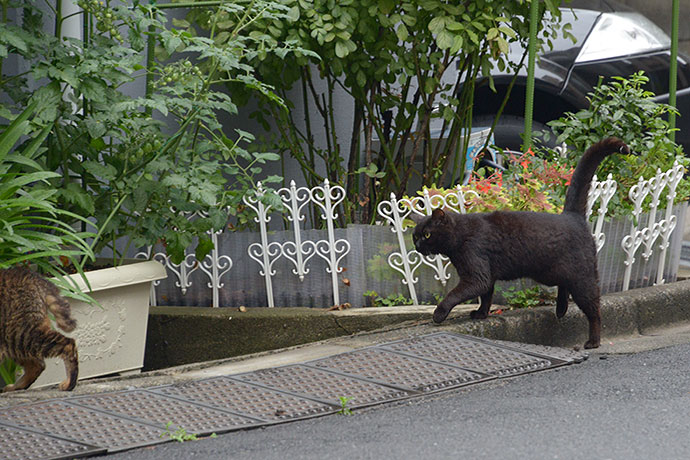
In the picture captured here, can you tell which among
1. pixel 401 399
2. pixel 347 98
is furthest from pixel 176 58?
pixel 401 399

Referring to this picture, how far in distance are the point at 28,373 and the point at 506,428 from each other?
2232 mm

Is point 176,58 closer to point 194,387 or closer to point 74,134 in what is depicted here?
point 74,134

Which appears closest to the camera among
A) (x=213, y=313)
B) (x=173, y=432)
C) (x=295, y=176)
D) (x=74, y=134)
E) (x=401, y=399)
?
(x=173, y=432)

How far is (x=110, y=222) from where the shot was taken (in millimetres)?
4754

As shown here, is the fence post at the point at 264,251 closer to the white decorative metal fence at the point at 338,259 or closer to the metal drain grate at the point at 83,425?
the white decorative metal fence at the point at 338,259

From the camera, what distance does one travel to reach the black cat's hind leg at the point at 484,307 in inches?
191

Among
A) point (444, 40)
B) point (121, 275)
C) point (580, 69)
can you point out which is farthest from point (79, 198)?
point (580, 69)

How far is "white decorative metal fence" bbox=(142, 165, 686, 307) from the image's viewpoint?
209 inches

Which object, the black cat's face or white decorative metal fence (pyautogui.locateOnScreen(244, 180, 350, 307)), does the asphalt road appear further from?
white decorative metal fence (pyautogui.locateOnScreen(244, 180, 350, 307))

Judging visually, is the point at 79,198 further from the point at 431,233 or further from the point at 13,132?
the point at 431,233

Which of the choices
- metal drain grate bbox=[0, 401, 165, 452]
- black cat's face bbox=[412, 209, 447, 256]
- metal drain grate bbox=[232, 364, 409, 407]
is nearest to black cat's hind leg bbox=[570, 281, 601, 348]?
black cat's face bbox=[412, 209, 447, 256]

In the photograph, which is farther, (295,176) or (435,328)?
(295,176)

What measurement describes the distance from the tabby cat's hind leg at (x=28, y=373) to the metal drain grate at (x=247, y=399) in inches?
23.7

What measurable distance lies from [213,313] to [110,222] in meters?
0.97
